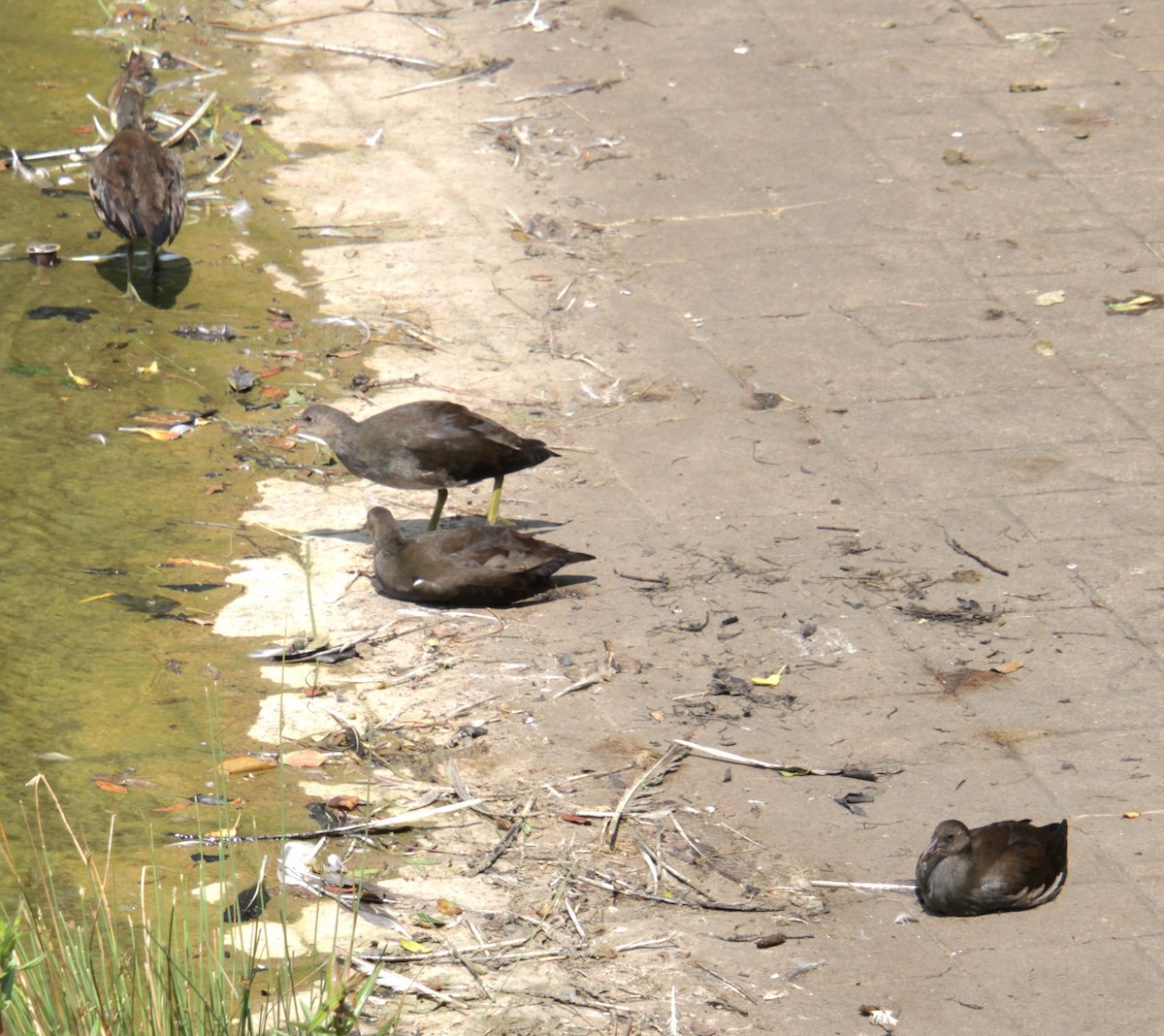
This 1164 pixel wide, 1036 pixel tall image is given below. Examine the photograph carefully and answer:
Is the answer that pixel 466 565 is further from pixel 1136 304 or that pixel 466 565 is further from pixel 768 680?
pixel 1136 304

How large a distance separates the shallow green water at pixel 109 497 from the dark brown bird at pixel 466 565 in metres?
0.75

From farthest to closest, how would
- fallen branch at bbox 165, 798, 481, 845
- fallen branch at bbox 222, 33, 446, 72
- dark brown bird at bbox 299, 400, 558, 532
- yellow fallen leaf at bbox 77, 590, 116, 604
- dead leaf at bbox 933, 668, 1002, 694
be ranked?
fallen branch at bbox 222, 33, 446, 72 → dark brown bird at bbox 299, 400, 558, 532 → yellow fallen leaf at bbox 77, 590, 116, 604 → dead leaf at bbox 933, 668, 1002, 694 → fallen branch at bbox 165, 798, 481, 845

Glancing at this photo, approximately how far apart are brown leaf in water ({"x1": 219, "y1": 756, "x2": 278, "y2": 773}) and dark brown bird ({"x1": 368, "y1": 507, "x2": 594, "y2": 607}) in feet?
4.00


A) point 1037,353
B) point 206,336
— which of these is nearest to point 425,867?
point 206,336

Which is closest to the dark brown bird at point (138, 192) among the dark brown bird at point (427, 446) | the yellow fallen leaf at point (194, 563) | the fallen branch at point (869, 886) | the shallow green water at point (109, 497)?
the shallow green water at point (109, 497)

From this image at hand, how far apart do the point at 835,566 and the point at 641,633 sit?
1.01 meters

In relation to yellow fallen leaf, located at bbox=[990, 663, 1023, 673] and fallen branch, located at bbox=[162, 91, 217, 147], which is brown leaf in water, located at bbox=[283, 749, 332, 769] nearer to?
yellow fallen leaf, located at bbox=[990, 663, 1023, 673]

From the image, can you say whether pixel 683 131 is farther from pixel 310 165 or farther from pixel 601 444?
pixel 601 444

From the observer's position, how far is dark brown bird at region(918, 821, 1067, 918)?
15.7ft

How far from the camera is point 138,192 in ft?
28.5

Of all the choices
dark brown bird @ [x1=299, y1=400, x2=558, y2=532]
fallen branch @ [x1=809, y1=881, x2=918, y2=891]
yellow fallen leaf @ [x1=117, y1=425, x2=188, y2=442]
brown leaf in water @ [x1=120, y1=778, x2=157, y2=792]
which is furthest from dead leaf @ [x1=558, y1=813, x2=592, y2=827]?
yellow fallen leaf @ [x1=117, y1=425, x2=188, y2=442]

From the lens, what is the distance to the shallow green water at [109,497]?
554 cm

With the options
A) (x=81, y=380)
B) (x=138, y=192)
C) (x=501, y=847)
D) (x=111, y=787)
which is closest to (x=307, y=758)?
(x=111, y=787)

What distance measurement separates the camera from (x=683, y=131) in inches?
420
